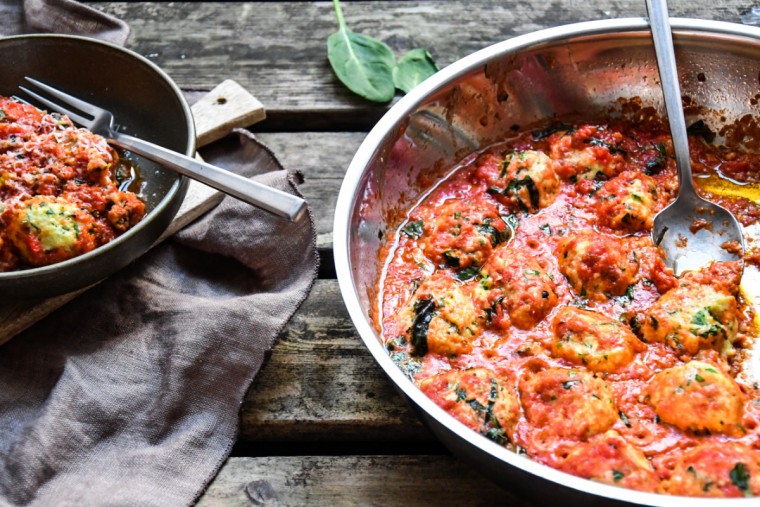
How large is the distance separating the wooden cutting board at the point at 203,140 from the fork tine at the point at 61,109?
44cm

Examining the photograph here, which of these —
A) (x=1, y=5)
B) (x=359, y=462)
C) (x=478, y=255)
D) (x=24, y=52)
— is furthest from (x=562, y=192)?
(x=1, y=5)

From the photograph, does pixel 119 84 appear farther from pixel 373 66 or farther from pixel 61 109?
pixel 373 66

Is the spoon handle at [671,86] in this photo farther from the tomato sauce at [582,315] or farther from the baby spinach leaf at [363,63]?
the baby spinach leaf at [363,63]

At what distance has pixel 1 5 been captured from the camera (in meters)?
3.80

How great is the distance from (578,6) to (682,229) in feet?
5.31

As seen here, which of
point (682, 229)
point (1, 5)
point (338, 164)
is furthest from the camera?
point (1, 5)

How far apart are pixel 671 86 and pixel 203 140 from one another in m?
1.87

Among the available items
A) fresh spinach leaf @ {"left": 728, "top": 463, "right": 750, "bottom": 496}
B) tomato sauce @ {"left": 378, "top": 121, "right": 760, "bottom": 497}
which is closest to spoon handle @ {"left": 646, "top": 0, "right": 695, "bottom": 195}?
tomato sauce @ {"left": 378, "top": 121, "right": 760, "bottom": 497}

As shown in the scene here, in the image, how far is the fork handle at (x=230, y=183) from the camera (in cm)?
240

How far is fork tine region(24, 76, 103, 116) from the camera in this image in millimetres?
3121

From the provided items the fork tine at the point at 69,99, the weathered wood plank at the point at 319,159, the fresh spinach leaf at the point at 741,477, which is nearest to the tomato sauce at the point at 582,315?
the fresh spinach leaf at the point at 741,477

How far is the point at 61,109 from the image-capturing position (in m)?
3.12

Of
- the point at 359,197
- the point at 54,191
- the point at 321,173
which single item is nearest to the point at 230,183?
the point at 359,197

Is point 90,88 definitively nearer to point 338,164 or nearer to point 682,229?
point 338,164
